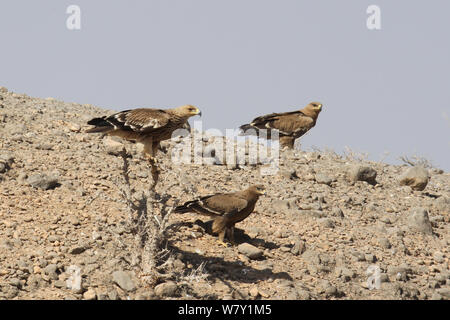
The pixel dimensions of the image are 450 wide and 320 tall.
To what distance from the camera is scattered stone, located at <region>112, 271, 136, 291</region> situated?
8062 millimetres

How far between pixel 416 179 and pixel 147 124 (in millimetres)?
5301

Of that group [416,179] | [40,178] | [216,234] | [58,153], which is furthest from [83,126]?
[416,179]

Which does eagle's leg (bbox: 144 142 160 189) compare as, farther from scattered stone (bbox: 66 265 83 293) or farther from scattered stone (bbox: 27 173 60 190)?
scattered stone (bbox: 66 265 83 293)

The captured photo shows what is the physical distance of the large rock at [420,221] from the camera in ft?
36.4

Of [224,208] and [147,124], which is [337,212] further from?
[147,124]

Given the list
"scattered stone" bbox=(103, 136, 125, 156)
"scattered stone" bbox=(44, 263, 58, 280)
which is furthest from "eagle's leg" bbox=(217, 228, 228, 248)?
"scattered stone" bbox=(103, 136, 125, 156)

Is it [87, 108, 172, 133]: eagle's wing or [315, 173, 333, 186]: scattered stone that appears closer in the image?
[87, 108, 172, 133]: eagle's wing

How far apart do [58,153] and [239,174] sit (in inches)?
118

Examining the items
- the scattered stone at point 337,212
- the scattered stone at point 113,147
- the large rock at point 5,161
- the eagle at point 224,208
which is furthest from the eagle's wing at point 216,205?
the large rock at point 5,161

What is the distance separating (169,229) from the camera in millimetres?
8648

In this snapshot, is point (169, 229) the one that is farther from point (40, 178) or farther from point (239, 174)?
point (239, 174)

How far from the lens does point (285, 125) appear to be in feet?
49.1

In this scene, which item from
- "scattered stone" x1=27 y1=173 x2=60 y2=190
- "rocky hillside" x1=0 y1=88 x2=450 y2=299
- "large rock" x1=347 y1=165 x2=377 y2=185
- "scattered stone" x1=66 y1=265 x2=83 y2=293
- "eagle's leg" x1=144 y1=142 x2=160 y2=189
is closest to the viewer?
"scattered stone" x1=66 y1=265 x2=83 y2=293

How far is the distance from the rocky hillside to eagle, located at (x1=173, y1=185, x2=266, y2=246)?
0.25m
